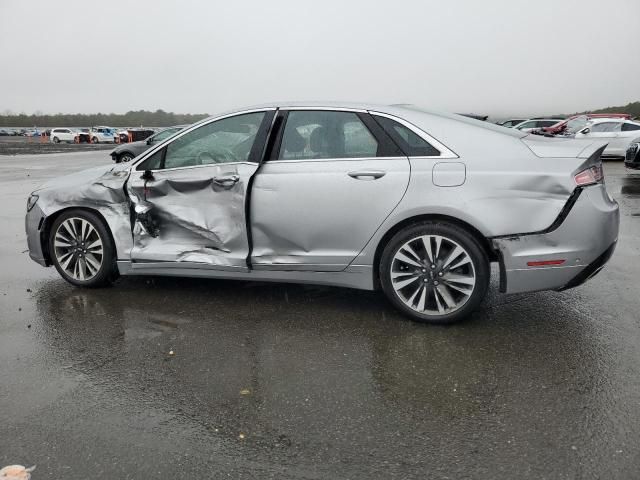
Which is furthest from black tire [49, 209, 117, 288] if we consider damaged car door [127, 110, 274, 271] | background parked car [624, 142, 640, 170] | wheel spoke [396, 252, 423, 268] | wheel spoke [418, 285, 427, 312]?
background parked car [624, 142, 640, 170]

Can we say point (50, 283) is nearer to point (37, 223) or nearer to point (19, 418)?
point (37, 223)

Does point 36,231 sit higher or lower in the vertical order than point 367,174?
lower

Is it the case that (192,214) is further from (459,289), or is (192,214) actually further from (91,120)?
(91,120)

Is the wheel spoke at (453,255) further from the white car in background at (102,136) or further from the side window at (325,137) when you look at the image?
the white car in background at (102,136)

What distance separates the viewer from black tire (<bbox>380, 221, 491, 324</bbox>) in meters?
4.02

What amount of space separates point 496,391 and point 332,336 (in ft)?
4.15

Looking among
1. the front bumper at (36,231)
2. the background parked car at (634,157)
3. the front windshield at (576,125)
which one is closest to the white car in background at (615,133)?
the front windshield at (576,125)

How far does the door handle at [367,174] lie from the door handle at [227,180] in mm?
950

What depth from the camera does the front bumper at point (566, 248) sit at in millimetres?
3867

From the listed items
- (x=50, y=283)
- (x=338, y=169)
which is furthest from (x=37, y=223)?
(x=338, y=169)

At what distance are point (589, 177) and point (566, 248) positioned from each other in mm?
544

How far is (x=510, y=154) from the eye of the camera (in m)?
4.03

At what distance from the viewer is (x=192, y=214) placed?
4.73 m

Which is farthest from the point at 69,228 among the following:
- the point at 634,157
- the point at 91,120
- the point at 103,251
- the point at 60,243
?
the point at 91,120
